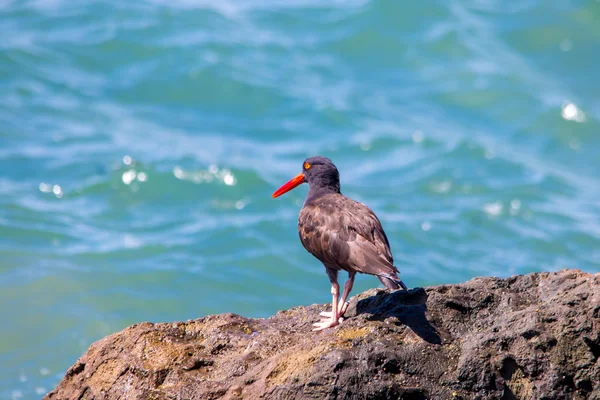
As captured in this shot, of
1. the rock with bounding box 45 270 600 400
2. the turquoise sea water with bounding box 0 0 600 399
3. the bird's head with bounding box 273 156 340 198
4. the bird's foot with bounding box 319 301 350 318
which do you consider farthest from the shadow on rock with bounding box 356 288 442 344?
the turquoise sea water with bounding box 0 0 600 399

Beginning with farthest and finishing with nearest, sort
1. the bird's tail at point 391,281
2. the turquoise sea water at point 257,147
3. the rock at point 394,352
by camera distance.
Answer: the turquoise sea water at point 257,147, the bird's tail at point 391,281, the rock at point 394,352

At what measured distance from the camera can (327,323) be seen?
5891 mm

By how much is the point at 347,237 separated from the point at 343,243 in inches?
2.4

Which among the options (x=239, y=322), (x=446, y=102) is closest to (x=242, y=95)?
(x=446, y=102)

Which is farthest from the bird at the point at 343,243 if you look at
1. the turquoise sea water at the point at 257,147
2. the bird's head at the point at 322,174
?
the turquoise sea water at the point at 257,147

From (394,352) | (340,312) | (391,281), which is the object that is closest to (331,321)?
(340,312)

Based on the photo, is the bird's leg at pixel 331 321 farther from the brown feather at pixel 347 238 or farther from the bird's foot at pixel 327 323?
the brown feather at pixel 347 238

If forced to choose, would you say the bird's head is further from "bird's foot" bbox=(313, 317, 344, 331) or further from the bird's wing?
"bird's foot" bbox=(313, 317, 344, 331)

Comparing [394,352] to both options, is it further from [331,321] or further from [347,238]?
[347,238]

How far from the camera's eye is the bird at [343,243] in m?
5.98

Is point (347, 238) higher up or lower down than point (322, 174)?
lower down

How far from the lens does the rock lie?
16.4 ft

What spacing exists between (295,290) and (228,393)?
26.2 ft

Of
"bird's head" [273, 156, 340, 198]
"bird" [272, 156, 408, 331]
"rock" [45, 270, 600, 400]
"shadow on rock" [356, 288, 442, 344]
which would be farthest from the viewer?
"bird's head" [273, 156, 340, 198]
